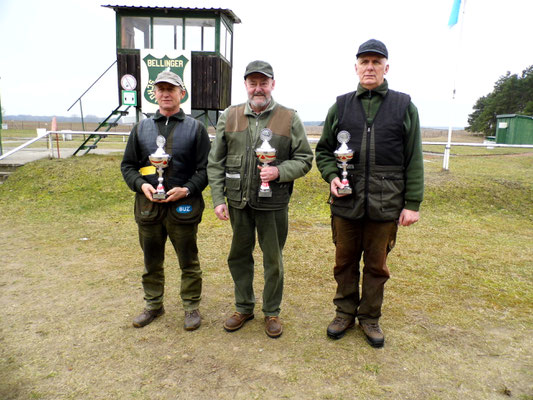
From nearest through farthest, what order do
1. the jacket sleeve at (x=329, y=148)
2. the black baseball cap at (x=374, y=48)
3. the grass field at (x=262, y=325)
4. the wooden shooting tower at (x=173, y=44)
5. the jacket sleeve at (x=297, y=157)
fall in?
the grass field at (x=262, y=325), the black baseball cap at (x=374, y=48), the jacket sleeve at (x=297, y=157), the jacket sleeve at (x=329, y=148), the wooden shooting tower at (x=173, y=44)

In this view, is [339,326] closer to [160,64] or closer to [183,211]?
[183,211]

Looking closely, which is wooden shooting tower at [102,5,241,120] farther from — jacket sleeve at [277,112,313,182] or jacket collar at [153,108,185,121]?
jacket sleeve at [277,112,313,182]

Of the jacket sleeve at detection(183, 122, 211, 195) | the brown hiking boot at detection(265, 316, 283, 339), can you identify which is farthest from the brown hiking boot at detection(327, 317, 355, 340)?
the jacket sleeve at detection(183, 122, 211, 195)

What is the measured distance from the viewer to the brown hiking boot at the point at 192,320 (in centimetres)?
344

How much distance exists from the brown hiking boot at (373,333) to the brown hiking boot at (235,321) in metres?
1.03

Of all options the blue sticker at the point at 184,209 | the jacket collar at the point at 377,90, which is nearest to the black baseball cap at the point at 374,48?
the jacket collar at the point at 377,90

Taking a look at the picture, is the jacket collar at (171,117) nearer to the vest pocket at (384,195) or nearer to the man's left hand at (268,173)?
the man's left hand at (268,173)

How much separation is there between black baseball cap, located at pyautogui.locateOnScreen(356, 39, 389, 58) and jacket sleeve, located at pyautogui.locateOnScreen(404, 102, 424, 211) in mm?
453

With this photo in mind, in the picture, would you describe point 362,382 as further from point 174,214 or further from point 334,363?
point 174,214

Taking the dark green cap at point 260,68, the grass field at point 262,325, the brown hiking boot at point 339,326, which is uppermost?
the dark green cap at point 260,68

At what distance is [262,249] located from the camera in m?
3.46

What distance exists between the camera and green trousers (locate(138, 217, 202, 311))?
3488mm

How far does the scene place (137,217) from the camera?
3.49 m

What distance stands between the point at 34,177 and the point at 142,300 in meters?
7.44
